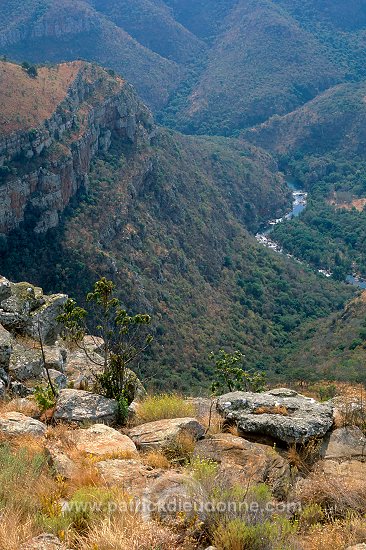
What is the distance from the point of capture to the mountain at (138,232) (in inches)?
2192

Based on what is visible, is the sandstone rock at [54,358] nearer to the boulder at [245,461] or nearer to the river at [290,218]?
the boulder at [245,461]

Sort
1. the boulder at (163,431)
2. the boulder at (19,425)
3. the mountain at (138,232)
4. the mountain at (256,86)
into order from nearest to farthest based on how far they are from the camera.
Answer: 1. the boulder at (19,425)
2. the boulder at (163,431)
3. the mountain at (138,232)
4. the mountain at (256,86)

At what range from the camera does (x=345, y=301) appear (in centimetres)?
8856

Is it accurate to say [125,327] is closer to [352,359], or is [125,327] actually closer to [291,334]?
[352,359]

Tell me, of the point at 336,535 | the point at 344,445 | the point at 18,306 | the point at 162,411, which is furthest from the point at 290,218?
the point at 336,535

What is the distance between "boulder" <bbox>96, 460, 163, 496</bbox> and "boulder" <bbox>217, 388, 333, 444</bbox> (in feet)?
8.46

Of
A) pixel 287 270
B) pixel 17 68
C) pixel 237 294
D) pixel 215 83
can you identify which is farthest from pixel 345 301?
pixel 215 83

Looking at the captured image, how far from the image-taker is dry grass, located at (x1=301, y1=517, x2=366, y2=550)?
7.09m

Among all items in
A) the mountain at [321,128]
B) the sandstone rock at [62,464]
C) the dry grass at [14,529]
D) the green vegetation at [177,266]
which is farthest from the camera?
the mountain at [321,128]

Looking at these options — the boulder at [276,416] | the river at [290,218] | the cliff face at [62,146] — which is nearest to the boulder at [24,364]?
the boulder at [276,416]

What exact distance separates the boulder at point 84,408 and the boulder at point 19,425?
770mm

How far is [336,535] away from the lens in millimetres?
7273

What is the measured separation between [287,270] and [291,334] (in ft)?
62.6

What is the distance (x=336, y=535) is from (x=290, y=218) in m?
123
